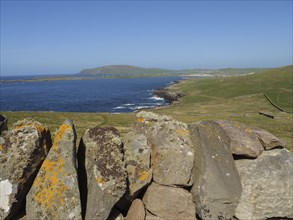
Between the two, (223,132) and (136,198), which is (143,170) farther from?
(223,132)

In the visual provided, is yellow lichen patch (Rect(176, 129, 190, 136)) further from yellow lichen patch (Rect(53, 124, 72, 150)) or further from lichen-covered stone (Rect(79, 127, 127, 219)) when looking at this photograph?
yellow lichen patch (Rect(53, 124, 72, 150))

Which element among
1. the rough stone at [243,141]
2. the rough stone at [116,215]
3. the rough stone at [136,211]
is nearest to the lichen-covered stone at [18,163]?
the rough stone at [116,215]

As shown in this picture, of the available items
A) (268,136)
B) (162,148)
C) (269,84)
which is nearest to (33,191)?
(162,148)

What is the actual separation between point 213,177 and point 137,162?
9.19 feet

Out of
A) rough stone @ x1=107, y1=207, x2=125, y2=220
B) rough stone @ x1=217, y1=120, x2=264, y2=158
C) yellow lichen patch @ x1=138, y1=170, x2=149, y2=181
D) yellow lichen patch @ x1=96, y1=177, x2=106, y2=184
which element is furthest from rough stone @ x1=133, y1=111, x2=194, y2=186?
yellow lichen patch @ x1=96, y1=177, x2=106, y2=184

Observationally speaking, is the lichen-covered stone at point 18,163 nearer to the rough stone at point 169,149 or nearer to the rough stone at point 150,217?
the rough stone at point 169,149

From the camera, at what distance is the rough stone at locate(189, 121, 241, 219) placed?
366 inches

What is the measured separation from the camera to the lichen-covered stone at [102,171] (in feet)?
27.2

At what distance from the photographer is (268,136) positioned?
11430 millimetres

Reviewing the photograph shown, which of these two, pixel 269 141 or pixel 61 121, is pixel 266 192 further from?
pixel 61 121

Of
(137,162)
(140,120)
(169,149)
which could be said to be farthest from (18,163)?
(169,149)

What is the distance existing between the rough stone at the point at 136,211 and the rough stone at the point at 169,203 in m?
0.28

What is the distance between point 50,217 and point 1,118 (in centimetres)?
446

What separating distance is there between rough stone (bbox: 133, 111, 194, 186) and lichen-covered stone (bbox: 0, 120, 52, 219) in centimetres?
394
